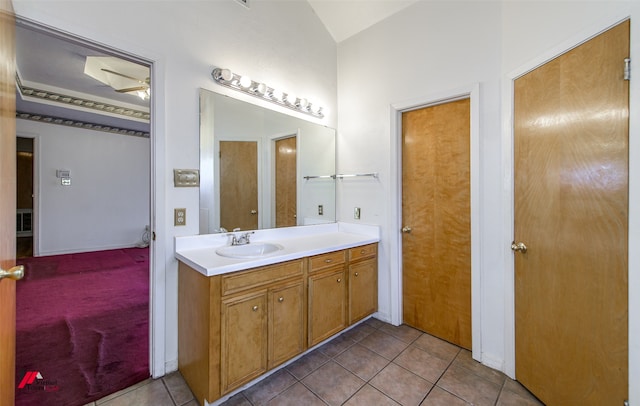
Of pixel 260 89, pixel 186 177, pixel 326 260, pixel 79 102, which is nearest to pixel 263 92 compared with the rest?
pixel 260 89

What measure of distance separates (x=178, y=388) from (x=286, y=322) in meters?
0.78

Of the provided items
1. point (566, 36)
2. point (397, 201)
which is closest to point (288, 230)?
point (397, 201)

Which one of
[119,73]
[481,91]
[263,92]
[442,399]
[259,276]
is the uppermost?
[119,73]

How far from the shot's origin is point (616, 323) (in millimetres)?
1175

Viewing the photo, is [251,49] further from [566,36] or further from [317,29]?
[566,36]

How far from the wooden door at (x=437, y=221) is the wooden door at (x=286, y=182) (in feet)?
3.50

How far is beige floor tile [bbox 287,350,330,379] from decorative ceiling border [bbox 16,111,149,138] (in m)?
6.16

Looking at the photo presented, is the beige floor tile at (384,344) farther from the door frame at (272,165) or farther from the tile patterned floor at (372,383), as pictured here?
the door frame at (272,165)

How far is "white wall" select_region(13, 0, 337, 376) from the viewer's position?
1.52 m

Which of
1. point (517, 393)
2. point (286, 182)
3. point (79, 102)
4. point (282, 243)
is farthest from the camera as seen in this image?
point (79, 102)

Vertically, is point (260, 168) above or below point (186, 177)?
above

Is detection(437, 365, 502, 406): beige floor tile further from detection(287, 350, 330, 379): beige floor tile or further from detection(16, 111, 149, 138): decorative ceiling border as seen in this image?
detection(16, 111, 149, 138): decorative ceiling border

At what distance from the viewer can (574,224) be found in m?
1.37

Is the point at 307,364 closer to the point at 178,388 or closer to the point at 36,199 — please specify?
the point at 178,388
